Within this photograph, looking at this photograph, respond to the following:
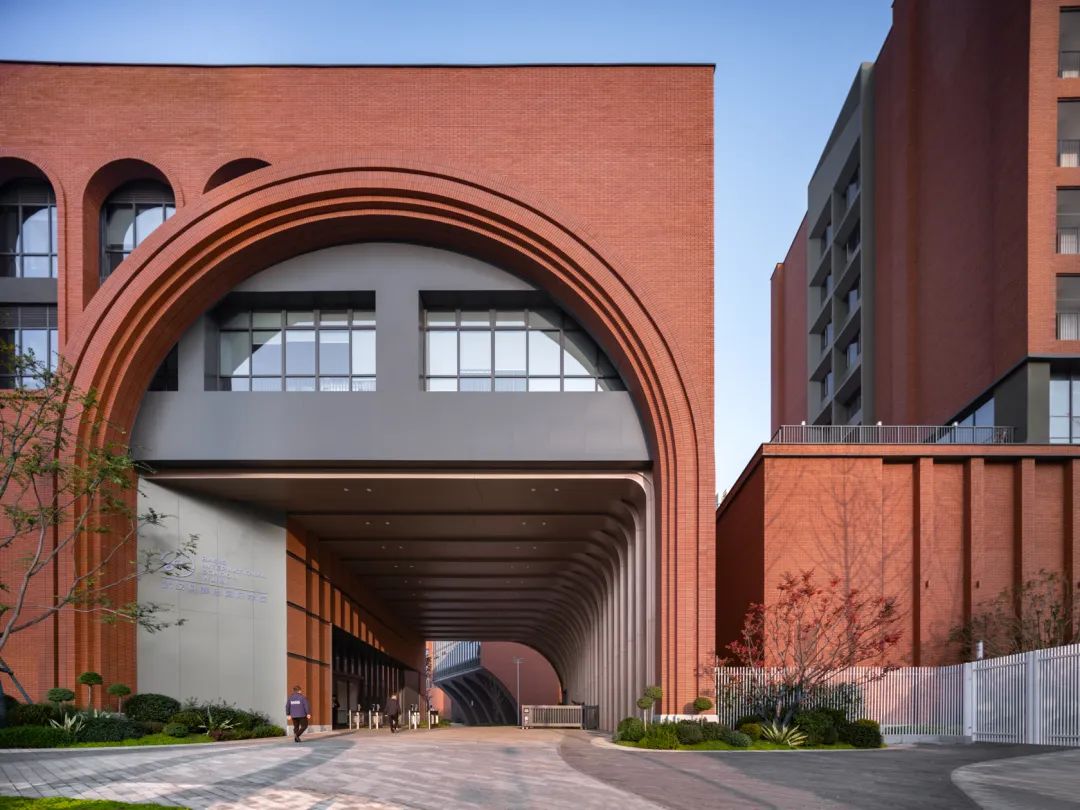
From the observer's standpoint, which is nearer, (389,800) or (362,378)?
(389,800)

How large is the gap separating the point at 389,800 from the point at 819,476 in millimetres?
17879

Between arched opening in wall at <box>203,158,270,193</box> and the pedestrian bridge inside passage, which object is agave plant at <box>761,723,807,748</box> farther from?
arched opening in wall at <box>203,158,270,193</box>

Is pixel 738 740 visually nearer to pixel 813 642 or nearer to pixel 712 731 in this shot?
pixel 712 731

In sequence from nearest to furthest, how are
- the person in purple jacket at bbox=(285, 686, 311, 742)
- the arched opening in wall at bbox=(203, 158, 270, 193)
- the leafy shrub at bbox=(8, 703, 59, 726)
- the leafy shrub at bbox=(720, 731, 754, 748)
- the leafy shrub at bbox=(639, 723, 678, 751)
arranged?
the leafy shrub at bbox=(720, 731, 754, 748), the leafy shrub at bbox=(639, 723, 678, 751), the leafy shrub at bbox=(8, 703, 59, 726), the person in purple jacket at bbox=(285, 686, 311, 742), the arched opening in wall at bbox=(203, 158, 270, 193)

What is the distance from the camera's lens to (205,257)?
2548 cm

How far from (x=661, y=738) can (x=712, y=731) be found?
133 cm

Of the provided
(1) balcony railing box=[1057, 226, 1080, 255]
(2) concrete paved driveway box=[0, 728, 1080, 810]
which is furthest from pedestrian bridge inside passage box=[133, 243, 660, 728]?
(1) balcony railing box=[1057, 226, 1080, 255]

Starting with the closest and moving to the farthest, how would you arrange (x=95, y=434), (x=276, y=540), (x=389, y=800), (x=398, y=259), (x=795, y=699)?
(x=389, y=800) < (x=795, y=699) < (x=95, y=434) < (x=398, y=259) < (x=276, y=540)

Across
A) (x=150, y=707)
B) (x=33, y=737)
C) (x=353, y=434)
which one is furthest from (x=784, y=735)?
(x=33, y=737)

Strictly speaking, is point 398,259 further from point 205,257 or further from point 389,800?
point 389,800

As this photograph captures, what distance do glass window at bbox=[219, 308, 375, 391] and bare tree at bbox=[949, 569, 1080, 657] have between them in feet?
56.3

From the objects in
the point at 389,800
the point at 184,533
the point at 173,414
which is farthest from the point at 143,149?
the point at 389,800

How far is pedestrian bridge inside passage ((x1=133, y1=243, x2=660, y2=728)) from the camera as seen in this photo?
1012 inches

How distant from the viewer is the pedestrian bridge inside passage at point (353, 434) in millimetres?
25703
